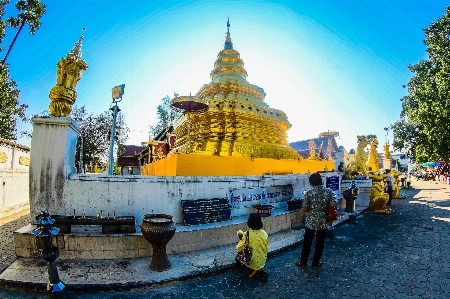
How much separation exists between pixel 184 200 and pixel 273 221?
102 inches

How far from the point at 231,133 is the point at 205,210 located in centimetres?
599

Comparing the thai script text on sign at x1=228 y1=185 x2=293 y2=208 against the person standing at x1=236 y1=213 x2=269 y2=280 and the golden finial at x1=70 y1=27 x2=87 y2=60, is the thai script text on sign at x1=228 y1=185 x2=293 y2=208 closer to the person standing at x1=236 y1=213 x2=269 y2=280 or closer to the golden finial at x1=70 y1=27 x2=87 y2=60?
the person standing at x1=236 y1=213 x2=269 y2=280

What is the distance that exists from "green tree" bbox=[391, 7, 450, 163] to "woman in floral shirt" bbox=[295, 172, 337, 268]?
52.2 feet

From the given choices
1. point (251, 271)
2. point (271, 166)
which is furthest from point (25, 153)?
point (251, 271)

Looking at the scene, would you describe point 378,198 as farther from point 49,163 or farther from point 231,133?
point 49,163

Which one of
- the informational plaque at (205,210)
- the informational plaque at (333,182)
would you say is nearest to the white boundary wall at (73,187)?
the informational plaque at (205,210)

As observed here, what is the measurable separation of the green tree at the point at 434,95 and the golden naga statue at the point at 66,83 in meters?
19.2

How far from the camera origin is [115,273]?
4297mm

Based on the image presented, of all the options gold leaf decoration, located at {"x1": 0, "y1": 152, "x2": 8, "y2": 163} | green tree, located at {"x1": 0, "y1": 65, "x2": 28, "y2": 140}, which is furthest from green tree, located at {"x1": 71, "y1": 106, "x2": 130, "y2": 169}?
gold leaf decoration, located at {"x1": 0, "y1": 152, "x2": 8, "y2": 163}

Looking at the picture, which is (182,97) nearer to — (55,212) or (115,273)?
(55,212)

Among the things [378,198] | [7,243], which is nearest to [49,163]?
[7,243]

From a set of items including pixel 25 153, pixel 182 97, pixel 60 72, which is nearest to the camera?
pixel 60 72

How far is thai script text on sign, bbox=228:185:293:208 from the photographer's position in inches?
273

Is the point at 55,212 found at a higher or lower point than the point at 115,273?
higher
